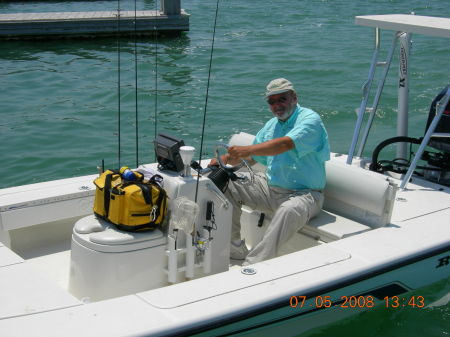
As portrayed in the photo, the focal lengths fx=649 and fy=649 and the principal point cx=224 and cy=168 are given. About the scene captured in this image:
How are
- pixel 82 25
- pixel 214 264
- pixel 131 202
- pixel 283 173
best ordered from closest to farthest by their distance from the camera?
pixel 131 202 → pixel 214 264 → pixel 283 173 → pixel 82 25

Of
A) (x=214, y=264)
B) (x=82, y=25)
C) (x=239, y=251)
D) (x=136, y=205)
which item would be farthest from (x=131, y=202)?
(x=82, y=25)

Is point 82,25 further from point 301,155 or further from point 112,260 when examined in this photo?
point 112,260

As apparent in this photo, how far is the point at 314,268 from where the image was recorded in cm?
324

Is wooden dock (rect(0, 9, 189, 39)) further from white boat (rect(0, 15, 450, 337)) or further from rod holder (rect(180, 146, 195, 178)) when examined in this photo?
rod holder (rect(180, 146, 195, 178))

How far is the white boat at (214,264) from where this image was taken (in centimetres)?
279

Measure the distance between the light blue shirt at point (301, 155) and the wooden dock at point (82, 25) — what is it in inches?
412

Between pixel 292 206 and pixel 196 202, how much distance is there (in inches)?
22.6

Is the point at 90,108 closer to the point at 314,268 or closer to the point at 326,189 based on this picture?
the point at 326,189

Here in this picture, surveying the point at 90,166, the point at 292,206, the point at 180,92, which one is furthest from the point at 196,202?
the point at 180,92

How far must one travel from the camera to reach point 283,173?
391 centimetres

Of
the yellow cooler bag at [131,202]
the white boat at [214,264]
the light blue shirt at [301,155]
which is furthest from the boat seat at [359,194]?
the yellow cooler bag at [131,202]

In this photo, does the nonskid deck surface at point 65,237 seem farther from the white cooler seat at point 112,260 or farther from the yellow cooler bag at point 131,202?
the yellow cooler bag at point 131,202

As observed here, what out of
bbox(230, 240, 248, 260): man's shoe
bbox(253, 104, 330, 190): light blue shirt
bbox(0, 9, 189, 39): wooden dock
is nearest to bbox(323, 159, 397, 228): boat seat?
bbox(253, 104, 330, 190): light blue shirt

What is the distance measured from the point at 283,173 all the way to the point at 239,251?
558 millimetres
